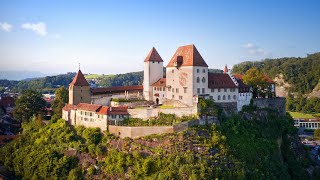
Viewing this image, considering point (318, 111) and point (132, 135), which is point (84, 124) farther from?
point (318, 111)

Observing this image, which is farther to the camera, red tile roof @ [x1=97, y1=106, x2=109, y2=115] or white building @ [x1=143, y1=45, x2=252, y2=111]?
white building @ [x1=143, y1=45, x2=252, y2=111]

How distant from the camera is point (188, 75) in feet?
192

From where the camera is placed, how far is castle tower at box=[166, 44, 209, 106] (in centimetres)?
5778

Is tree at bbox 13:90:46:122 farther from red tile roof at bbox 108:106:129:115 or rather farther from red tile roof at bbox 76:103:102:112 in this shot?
red tile roof at bbox 108:106:129:115

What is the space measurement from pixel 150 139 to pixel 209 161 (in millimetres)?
9471

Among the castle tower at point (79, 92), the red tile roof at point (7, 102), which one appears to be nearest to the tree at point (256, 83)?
the castle tower at point (79, 92)

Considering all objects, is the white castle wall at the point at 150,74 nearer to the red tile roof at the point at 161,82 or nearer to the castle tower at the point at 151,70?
the castle tower at the point at 151,70

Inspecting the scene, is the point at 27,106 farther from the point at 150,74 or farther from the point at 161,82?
the point at 161,82

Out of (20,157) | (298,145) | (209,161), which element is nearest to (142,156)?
(209,161)

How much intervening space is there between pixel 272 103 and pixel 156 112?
24899 millimetres

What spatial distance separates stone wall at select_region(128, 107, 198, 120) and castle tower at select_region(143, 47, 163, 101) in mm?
12559

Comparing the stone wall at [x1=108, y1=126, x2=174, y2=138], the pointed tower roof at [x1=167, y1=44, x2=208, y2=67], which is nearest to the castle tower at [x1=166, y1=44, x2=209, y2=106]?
the pointed tower roof at [x1=167, y1=44, x2=208, y2=67]

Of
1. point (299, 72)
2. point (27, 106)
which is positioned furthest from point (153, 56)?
point (299, 72)

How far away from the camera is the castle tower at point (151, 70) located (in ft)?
Result: 223
